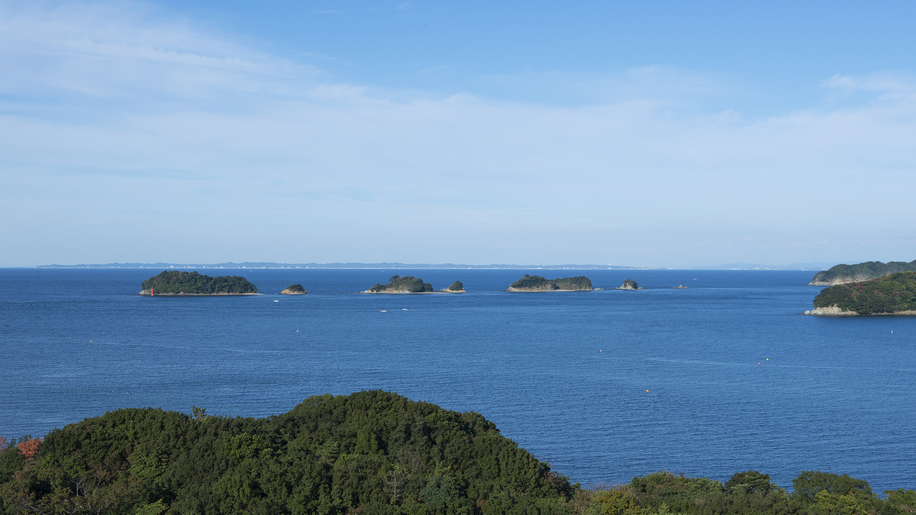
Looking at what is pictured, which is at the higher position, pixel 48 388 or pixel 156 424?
pixel 156 424

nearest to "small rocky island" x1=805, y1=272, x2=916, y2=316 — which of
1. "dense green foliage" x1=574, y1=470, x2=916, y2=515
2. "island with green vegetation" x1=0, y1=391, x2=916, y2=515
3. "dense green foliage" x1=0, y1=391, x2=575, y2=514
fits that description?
"dense green foliage" x1=574, y1=470, x2=916, y2=515

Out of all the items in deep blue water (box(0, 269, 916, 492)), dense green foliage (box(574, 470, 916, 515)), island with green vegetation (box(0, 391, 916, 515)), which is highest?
island with green vegetation (box(0, 391, 916, 515))

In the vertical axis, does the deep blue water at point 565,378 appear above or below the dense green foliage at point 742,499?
below

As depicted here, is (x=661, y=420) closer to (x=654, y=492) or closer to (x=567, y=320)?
(x=654, y=492)

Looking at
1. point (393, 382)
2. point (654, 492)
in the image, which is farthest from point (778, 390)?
point (654, 492)

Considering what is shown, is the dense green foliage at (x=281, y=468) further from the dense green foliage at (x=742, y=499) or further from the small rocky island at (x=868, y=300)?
the small rocky island at (x=868, y=300)

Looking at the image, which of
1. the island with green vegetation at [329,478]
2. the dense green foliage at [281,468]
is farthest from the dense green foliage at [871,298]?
the dense green foliage at [281,468]

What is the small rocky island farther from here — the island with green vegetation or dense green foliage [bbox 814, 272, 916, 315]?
the island with green vegetation
